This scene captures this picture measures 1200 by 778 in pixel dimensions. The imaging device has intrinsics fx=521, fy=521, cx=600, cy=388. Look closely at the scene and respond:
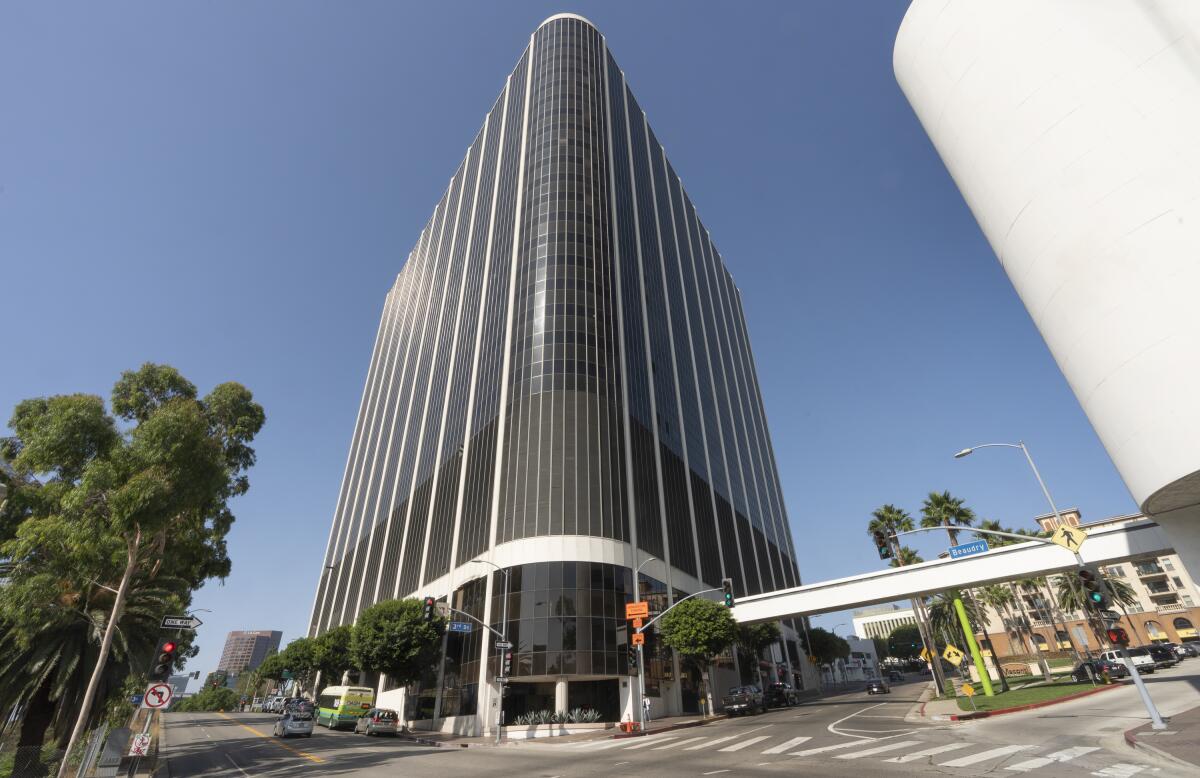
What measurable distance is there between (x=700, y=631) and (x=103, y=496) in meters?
37.3

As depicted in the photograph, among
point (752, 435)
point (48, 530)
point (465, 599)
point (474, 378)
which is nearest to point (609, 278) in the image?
point (474, 378)

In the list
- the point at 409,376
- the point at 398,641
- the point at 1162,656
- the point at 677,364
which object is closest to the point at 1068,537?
the point at 398,641

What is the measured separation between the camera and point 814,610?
43969mm

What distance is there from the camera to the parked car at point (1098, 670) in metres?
36.5

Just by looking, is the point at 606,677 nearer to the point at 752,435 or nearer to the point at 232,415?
the point at 232,415

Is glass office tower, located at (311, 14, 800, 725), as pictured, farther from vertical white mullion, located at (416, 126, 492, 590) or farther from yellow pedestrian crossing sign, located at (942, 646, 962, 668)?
yellow pedestrian crossing sign, located at (942, 646, 962, 668)

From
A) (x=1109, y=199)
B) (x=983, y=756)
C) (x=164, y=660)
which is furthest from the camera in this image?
(x=1109, y=199)

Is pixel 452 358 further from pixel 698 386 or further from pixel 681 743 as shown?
pixel 681 743

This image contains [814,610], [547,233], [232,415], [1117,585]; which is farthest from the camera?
[1117,585]

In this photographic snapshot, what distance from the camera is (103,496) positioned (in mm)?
19453

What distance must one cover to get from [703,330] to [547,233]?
4156 cm

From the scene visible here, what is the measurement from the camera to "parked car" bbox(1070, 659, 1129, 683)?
36500 millimetres

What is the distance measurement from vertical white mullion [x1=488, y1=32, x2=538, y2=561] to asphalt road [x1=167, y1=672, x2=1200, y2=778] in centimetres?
2020

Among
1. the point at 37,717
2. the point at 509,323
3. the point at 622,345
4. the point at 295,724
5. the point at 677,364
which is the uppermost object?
the point at 677,364
